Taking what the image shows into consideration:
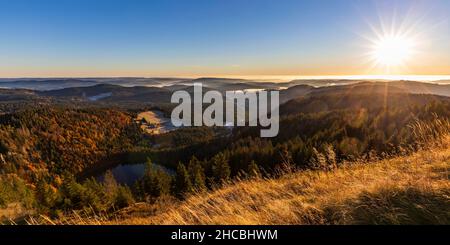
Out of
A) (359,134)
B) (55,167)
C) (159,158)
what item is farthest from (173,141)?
(359,134)

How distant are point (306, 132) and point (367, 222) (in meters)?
97.1

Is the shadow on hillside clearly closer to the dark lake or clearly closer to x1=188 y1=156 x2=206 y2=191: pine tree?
x1=188 y1=156 x2=206 y2=191: pine tree

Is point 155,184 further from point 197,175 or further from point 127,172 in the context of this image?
point 127,172

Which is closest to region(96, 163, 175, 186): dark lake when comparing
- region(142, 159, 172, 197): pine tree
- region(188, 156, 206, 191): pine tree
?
region(188, 156, 206, 191): pine tree

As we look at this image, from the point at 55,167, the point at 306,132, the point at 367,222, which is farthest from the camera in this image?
the point at 55,167

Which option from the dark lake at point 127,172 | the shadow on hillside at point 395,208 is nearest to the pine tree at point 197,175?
the shadow on hillside at point 395,208

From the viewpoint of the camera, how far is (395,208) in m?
4.14

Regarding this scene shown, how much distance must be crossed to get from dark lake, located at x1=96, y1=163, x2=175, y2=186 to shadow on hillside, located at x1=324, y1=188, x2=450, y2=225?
121m

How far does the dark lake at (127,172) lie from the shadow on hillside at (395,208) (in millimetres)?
120644

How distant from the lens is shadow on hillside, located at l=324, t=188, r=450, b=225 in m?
3.99

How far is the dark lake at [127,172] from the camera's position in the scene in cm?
12557
